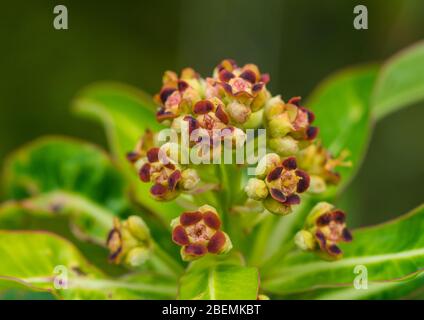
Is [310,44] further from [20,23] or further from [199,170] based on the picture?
[199,170]

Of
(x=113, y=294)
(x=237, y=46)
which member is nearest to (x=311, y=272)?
(x=113, y=294)

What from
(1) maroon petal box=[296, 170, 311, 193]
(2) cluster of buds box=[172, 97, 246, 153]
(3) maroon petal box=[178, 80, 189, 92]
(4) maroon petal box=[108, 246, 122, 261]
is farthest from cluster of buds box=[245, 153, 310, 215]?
(4) maroon petal box=[108, 246, 122, 261]

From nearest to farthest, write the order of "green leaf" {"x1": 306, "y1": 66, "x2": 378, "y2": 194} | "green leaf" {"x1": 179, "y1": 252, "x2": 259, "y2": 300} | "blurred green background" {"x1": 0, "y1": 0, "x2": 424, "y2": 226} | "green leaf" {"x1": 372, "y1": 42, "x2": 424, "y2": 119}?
"green leaf" {"x1": 179, "y1": 252, "x2": 259, "y2": 300} → "green leaf" {"x1": 306, "y1": 66, "x2": 378, "y2": 194} → "green leaf" {"x1": 372, "y1": 42, "x2": 424, "y2": 119} → "blurred green background" {"x1": 0, "y1": 0, "x2": 424, "y2": 226}

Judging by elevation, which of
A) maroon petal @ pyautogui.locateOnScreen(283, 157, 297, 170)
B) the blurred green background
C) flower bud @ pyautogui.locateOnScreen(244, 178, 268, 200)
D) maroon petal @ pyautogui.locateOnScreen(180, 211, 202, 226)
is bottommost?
maroon petal @ pyautogui.locateOnScreen(180, 211, 202, 226)

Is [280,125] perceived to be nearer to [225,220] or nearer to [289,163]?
[289,163]

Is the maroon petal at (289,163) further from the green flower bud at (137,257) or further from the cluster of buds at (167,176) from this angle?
the green flower bud at (137,257)

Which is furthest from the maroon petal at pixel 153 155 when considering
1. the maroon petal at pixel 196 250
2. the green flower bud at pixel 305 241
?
the green flower bud at pixel 305 241

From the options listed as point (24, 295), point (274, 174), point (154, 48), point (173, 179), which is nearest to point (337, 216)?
point (274, 174)

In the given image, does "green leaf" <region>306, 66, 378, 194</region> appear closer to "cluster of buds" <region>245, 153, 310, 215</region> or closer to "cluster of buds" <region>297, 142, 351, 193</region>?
"cluster of buds" <region>297, 142, 351, 193</region>
